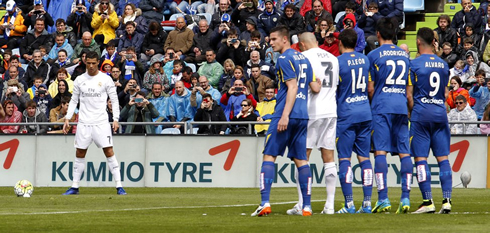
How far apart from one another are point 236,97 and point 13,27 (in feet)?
33.3

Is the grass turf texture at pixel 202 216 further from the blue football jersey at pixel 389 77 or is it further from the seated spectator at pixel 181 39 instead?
the seated spectator at pixel 181 39

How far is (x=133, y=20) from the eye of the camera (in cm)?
2741

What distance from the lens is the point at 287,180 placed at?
20.8 metres

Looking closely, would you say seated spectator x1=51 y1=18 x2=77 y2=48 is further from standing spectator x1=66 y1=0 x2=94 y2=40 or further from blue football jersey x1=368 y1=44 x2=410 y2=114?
blue football jersey x1=368 y1=44 x2=410 y2=114

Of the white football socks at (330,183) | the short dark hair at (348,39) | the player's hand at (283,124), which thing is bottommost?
the white football socks at (330,183)

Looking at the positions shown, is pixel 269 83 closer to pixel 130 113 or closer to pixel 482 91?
pixel 130 113

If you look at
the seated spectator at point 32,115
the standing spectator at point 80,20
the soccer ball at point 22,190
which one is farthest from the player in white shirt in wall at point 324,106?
the standing spectator at point 80,20

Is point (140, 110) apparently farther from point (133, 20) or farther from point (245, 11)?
point (133, 20)

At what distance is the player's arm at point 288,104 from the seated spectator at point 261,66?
12091 mm

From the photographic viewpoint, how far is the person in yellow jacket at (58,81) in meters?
24.6

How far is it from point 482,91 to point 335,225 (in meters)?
12.4

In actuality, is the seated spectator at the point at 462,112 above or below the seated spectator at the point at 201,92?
below

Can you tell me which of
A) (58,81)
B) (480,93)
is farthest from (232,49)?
(480,93)

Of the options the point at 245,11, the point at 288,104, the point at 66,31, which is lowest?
the point at 288,104
